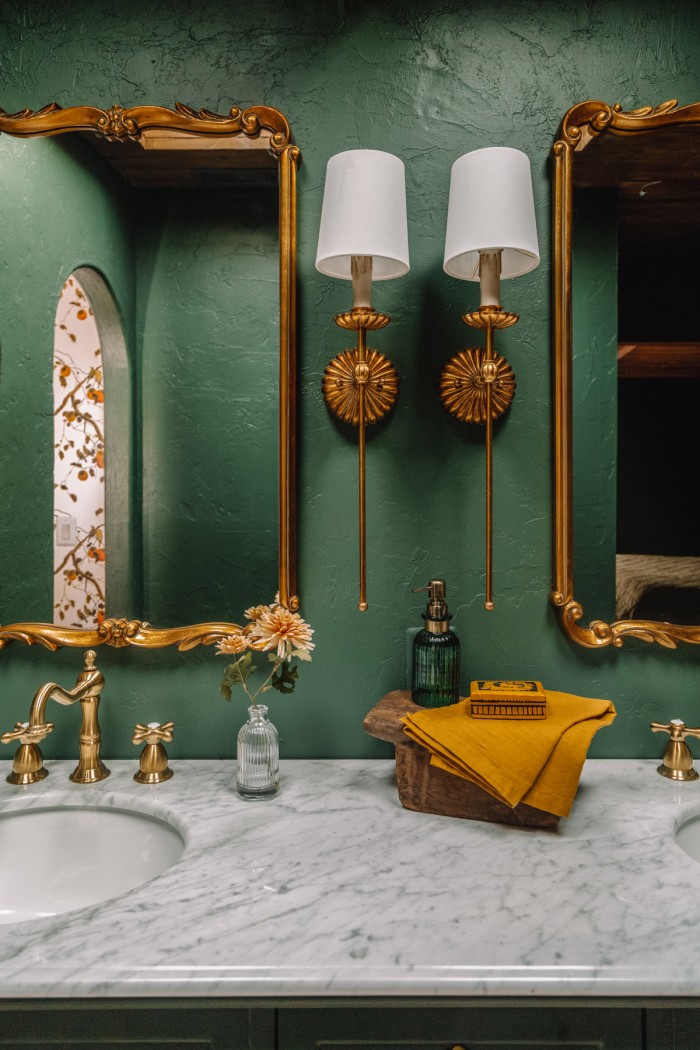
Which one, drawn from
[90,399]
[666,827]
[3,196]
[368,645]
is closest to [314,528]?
[368,645]

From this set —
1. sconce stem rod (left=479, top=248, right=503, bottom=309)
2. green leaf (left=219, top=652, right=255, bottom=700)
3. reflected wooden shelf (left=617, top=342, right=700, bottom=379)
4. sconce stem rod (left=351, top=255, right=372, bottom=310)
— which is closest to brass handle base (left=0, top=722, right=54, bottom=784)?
green leaf (left=219, top=652, right=255, bottom=700)

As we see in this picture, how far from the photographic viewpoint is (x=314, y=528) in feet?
3.93

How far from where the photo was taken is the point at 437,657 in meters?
1.08

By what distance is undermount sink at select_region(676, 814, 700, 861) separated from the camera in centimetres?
101

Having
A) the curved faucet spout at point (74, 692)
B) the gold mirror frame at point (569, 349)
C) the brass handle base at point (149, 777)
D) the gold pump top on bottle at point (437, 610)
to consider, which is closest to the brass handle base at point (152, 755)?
the brass handle base at point (149, 777)

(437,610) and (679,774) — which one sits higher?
(437,610)

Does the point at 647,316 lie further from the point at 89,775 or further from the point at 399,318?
the point at 89,775

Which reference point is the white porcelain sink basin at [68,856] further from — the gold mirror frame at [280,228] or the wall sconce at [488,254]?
the wall sconce at [488,254]

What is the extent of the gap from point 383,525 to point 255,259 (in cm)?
53

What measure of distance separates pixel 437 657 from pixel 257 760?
13.1 inches

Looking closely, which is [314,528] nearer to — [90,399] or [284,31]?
[90,399]
